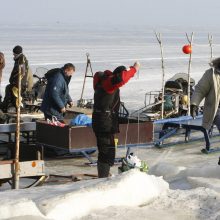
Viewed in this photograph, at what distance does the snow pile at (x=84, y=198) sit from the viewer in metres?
3.99

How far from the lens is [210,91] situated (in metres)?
7.15

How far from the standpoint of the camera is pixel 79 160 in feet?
27.9

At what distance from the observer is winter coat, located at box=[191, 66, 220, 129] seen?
7.07 metres

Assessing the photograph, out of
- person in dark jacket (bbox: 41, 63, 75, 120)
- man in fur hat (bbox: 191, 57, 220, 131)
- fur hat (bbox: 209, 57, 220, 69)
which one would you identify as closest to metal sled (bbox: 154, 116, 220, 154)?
person in dark jacket (bbox: 41, 63, 75, 120)

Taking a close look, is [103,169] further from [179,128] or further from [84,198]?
[179,128]

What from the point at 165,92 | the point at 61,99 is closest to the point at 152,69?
the point at 165,92

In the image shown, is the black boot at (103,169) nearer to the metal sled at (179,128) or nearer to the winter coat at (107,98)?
the winter coat at (107,98)

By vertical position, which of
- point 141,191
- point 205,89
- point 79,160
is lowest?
point 79,160

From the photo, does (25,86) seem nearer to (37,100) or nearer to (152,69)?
(37,100)

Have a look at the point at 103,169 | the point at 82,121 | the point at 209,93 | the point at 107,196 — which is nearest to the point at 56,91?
the point at 82,121

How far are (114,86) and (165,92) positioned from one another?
4.57 meters

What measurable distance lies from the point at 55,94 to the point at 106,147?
1.88 metres

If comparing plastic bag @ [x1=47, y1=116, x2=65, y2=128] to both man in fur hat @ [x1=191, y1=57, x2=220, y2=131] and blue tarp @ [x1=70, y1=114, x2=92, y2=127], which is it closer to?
blue tarp @ [x1=70, y1=114, x2=92, y2=127]

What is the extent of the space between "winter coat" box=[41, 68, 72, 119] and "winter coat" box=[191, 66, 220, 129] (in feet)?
6.70
